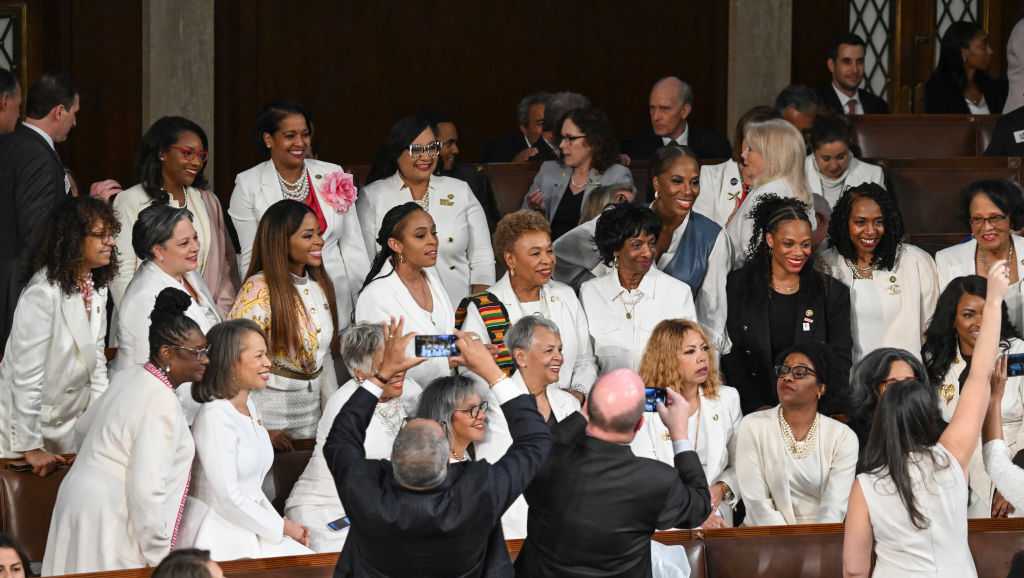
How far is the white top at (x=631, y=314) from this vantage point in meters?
6.80

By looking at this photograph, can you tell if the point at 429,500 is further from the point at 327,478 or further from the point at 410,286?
the point at 410,286

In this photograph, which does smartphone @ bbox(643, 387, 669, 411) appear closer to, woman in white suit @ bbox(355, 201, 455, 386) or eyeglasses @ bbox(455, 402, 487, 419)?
eyeglasses @ bbox(455, 402, 487, 419)

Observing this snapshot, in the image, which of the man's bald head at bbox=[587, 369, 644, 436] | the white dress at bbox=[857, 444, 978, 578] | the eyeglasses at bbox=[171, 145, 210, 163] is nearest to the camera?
the man's bald head at bbox=[587, 369, 644, 436]

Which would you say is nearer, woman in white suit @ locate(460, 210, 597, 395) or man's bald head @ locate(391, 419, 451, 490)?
man's bald head @ locate(391, 419, 451, 490)

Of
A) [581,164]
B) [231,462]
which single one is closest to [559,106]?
[581,164]

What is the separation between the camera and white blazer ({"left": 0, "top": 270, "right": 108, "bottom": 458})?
596cm

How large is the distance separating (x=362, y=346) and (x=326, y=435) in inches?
12.3

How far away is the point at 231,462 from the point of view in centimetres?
541

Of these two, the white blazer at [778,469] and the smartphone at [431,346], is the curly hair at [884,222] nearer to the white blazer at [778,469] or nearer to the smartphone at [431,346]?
the white blazer at [778,469]

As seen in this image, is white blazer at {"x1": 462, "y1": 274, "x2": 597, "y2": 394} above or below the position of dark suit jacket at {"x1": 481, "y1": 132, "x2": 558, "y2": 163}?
below

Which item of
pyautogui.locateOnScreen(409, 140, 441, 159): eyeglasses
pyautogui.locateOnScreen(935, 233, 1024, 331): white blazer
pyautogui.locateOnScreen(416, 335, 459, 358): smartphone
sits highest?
pyautogui.locateOnScreen(409, 140, 441, 159): eyeglasses

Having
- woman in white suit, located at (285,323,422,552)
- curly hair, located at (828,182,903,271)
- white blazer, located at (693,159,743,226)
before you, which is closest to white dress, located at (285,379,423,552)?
woman in white suit, located at (285,323,422,552)

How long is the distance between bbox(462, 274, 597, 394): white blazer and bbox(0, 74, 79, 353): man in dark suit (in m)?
1.71

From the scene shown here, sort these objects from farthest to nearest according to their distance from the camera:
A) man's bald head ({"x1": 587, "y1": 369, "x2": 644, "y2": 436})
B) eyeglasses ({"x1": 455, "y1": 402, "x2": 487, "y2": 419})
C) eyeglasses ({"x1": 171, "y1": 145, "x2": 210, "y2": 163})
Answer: eyeglasses ({"x1": 171, "y1": 145, "x2": 210, "y2": 163})
eyeglasses ({"x1": 455, "y1": 402, "x2": 487, "y2": 419})
man's bald head ({"x1": 587, "y1": 369, "x2": 644, "y2": 436})
